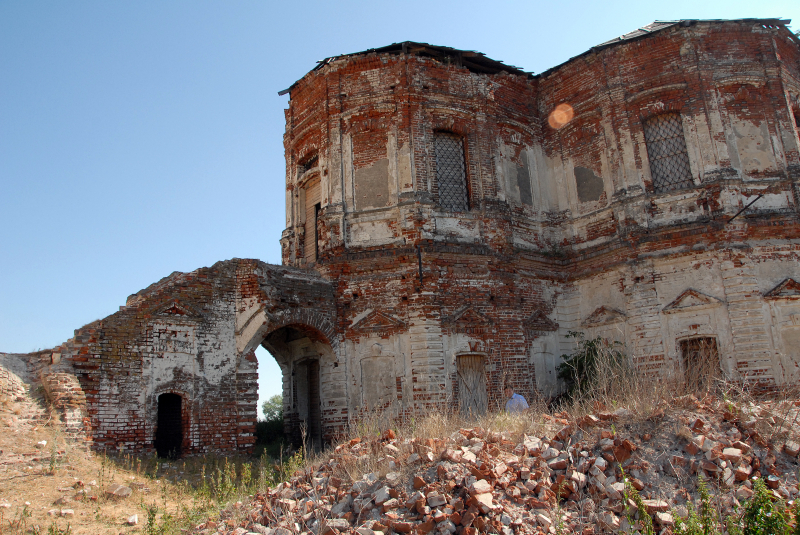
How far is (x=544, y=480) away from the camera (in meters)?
6.20

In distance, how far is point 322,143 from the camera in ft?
48.9

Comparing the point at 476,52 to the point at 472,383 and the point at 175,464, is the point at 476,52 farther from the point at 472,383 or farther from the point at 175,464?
the point at 175,464

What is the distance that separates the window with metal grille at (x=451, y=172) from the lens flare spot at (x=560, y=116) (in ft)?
9.24

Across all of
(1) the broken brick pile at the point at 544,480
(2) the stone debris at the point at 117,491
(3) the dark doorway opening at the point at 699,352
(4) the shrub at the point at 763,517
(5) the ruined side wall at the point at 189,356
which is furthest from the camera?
(3) the dark doorway opening at the point at 699,352

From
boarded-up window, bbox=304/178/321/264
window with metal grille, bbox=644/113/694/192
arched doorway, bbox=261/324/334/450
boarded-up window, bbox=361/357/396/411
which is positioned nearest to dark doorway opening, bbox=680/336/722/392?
window with metal grille, bbox=644/113/694/192

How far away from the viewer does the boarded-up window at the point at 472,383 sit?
1302 centimetres

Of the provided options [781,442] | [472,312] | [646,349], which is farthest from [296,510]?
[646,349]

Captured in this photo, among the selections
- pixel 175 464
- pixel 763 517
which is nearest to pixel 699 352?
pixel 763 517

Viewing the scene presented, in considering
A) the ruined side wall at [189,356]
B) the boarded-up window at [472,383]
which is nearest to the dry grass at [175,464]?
the ruined side wall at [189,356]

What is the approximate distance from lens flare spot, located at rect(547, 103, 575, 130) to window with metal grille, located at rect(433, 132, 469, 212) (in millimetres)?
2815

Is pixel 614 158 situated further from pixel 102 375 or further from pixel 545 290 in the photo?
pixel 102 375

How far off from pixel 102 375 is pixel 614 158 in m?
12.0

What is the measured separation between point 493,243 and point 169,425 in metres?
7.86

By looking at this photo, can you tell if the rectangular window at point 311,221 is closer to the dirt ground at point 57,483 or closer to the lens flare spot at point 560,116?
the lens flare spot at point 560,116
